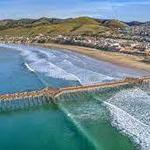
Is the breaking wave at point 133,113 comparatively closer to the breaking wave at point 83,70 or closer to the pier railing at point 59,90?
the pier railing at point 59,90

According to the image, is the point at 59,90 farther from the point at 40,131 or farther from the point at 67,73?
the point at 67,73

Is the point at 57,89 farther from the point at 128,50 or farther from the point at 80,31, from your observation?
the point at 80,31

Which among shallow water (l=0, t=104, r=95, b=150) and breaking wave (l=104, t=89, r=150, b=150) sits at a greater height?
breaking wave (l=104, t=89, r=150, b=150)

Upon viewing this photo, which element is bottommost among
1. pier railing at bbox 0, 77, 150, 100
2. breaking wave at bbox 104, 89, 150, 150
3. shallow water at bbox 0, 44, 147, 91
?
shallow water at bbox 0, 44, 147, 91

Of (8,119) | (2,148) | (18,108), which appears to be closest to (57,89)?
(18,108)

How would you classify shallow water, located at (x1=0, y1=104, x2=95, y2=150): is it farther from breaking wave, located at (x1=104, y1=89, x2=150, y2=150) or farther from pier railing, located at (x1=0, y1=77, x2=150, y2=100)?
breaking wave, located at (x1=104, y1=89, x2=150, y2=150)

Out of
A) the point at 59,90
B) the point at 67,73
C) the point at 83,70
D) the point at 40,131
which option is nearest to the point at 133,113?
the point at 40,131

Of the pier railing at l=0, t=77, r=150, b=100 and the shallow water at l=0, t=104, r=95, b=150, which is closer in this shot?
the shallow water at l=0, t=104, r=95, b=150

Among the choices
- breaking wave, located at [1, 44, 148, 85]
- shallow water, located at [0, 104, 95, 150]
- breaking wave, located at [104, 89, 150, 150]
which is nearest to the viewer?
shallow water, located at [0, 104, 95, 150]

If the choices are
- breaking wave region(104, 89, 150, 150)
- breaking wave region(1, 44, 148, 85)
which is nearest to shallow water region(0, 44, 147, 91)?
breaking wave region(1, 44, 148, 85)

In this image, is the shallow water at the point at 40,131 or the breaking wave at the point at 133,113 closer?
the shallow water at the point at 40,131

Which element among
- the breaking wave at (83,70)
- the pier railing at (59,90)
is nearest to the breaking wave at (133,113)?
the pier railing at (59,90)

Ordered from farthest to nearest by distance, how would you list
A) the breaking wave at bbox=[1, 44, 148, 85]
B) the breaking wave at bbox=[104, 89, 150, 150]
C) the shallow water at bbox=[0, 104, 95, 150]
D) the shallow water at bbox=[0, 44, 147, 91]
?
1. the breaking wave at bbox=[1, 44, 148, 85]
2. the shallow water at bbox=[0, 44, 147, 91]
3. the breaking wave at bbox=[104, 89, 150, 150]
4. the shallow water at bbox=[0, 104, 95, 150]

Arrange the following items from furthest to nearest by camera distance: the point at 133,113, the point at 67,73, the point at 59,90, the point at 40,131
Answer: the point at 67,73, the point at 59,90, the point at 133,113, the point at 40,131
